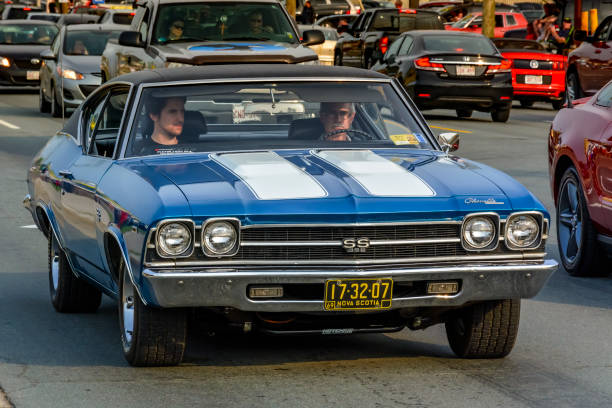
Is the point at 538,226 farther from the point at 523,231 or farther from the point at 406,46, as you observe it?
the point at 406,46

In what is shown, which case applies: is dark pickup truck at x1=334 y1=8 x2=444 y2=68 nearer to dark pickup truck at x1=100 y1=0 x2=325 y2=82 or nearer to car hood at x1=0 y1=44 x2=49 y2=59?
car hood at x1=0 y1=44 x2=49 y2=59

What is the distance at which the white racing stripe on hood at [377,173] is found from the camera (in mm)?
6312

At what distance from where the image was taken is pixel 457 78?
81.1ft

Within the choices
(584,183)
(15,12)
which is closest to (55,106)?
(584,183)

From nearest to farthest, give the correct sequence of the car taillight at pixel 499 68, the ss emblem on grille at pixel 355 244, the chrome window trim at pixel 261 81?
the ss emblem on grille at pixel 355 244 < the chrome window trim at pixel 261 81 < the car taillight at pixel 499 68

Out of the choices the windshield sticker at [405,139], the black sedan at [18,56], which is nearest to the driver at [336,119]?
the windshield sticker at [405,139]

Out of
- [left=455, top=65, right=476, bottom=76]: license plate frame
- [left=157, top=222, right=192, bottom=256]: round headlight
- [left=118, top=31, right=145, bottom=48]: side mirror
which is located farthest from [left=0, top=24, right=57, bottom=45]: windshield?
[left=157, top=222, right=192, bottom=256]: round headlight

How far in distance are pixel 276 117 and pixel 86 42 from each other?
19.3 meters

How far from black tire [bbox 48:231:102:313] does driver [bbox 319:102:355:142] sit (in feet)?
5.57

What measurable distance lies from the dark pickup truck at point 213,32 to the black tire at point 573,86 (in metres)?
8.97

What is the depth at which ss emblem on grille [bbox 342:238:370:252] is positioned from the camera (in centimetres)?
614

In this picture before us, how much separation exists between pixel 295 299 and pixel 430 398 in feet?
2.37

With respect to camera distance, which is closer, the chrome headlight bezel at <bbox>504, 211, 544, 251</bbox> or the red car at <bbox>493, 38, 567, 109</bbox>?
the chrome headlight bezel at <bbox>504, 211, 544, 251</bbox>

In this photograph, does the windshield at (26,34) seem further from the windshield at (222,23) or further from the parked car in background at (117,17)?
the windshield at (222,23)
